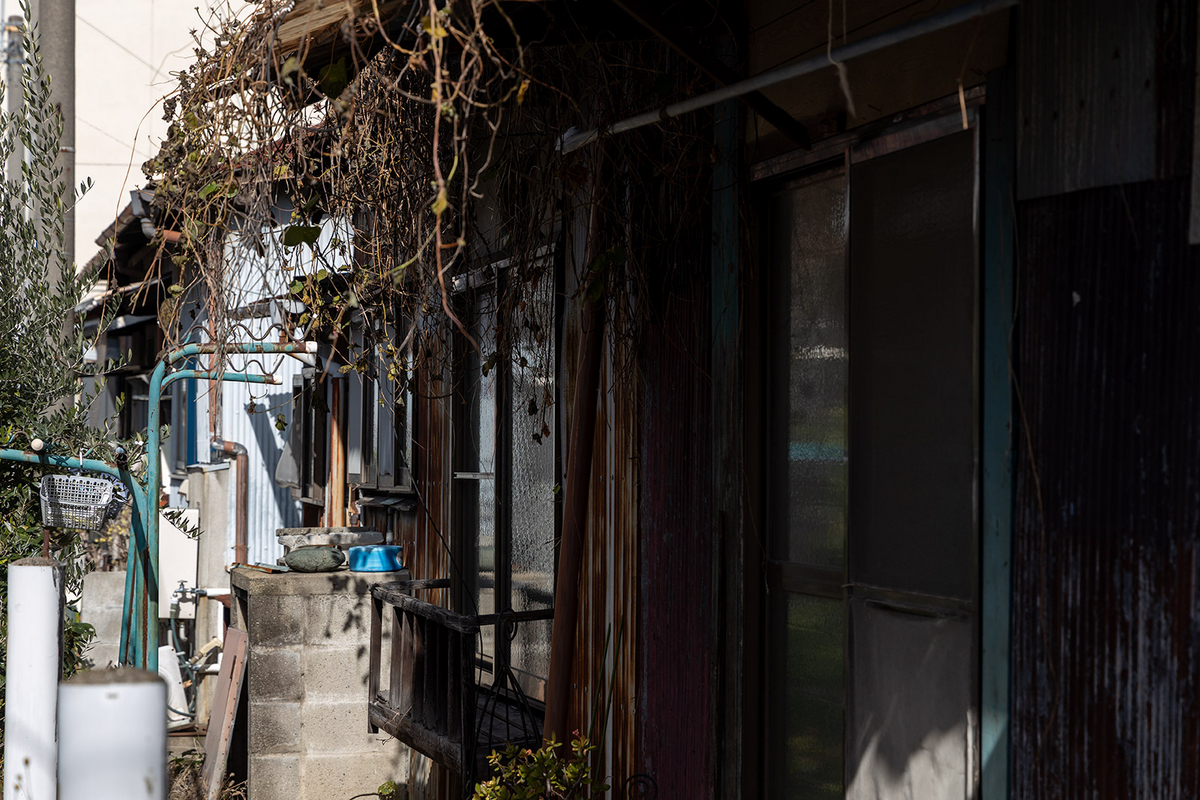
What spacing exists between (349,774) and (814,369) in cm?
471

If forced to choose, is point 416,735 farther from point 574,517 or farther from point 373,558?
point 373,558

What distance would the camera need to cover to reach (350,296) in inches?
172

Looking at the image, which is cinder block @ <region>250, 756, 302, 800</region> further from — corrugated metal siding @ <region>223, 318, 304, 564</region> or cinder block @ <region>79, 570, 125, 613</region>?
cinder block @ <region>79, 570, 125, 613</region>

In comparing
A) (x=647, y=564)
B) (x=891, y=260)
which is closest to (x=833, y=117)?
(x=891, y=260)

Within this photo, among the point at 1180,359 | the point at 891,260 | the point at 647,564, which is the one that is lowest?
the point at 647,564

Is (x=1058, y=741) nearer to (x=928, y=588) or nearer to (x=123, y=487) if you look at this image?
(x=928, y=588)

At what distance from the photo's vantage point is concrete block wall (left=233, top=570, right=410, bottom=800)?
6.63 metres

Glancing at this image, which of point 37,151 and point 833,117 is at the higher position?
point 37,151

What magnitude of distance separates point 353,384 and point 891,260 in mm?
6137

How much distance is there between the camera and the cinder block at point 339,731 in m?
6.70

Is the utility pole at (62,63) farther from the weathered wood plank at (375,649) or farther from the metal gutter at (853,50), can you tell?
the metal gutter at (853,50)

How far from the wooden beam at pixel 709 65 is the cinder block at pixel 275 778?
16.8ft

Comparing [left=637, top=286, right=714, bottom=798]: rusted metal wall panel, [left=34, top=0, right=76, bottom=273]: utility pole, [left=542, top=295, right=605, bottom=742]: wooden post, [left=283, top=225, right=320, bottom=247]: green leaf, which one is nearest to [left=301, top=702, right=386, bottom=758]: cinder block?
[left=542, top=295, right=605, bottom=742]: wooden post

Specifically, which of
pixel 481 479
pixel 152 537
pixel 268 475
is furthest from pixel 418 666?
pixel 268 475
